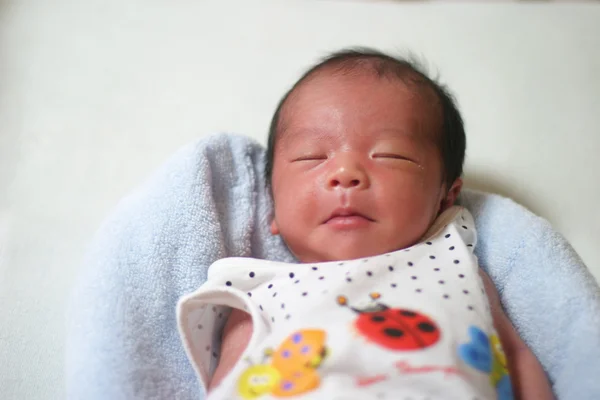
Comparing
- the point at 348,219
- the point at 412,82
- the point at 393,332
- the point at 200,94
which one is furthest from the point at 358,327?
the point at 200,94

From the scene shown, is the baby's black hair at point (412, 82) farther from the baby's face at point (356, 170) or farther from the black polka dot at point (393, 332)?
the black polka dot at point (393, 332)

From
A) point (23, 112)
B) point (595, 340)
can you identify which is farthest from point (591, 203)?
point (23, 112)

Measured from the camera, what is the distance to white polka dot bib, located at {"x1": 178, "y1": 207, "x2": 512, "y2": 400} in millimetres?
659

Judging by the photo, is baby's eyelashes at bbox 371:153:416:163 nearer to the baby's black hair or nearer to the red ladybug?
the baby's black hair

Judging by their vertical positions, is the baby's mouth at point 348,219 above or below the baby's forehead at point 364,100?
below

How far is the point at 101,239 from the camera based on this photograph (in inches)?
35.6

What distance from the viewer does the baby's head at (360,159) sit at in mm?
817

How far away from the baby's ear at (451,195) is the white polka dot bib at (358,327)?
0.30ft

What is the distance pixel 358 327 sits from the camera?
0.71m

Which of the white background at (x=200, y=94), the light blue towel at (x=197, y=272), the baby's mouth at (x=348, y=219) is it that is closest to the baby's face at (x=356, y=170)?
the baby's mouth at (x=348, y=219)

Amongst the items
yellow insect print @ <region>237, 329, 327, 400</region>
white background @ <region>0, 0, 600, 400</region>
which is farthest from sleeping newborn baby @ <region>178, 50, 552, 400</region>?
white background @ <region>0, 0, 600, 400</region>

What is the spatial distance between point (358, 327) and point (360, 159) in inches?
10.0

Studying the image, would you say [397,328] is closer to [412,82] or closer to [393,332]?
[393,332]

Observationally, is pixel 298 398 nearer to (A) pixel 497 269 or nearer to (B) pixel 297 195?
(B) pixel 297 195
